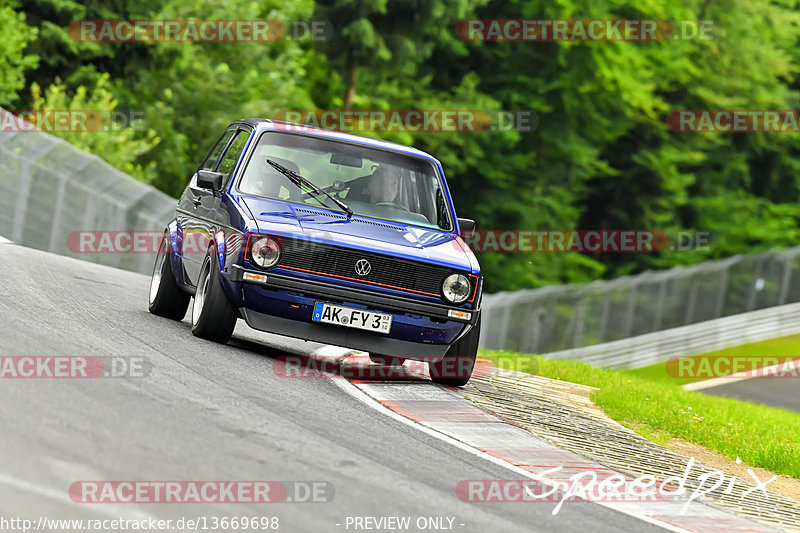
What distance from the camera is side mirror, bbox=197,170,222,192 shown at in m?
11.0

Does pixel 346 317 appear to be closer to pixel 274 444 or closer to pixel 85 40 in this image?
pixel 274 444

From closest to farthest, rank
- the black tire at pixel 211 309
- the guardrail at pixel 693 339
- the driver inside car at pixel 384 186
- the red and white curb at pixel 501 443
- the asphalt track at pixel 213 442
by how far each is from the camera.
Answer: the asphalt track at pixel 213 442 < the red and white curb at pixel 501 443 < the black tire at pixel 211 309 < the driver inside car at pixel 384 186 < the guardrail at pixel 693 339

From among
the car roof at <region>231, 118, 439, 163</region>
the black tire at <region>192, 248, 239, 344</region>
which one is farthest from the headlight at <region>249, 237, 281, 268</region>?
the car roof at <region>231, 118, 439, 163</region>

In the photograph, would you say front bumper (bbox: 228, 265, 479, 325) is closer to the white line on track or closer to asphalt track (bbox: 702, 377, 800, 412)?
the white line on track

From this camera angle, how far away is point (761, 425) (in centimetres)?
1516

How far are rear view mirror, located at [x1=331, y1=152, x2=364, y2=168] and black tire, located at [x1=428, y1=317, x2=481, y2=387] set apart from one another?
69.8 inches

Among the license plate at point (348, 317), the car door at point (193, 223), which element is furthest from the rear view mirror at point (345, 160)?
the license plate at point (348, 317)

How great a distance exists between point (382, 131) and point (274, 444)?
32085mm

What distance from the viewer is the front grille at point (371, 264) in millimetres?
10062

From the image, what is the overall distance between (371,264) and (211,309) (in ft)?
4.46

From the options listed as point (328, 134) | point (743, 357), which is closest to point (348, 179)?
point (328, 134)

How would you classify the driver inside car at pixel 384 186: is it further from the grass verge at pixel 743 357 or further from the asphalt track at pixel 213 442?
the grass verge at pixel 743 357

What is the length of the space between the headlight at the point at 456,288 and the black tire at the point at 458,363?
1.55 feet

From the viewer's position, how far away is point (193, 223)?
11.7 metres
